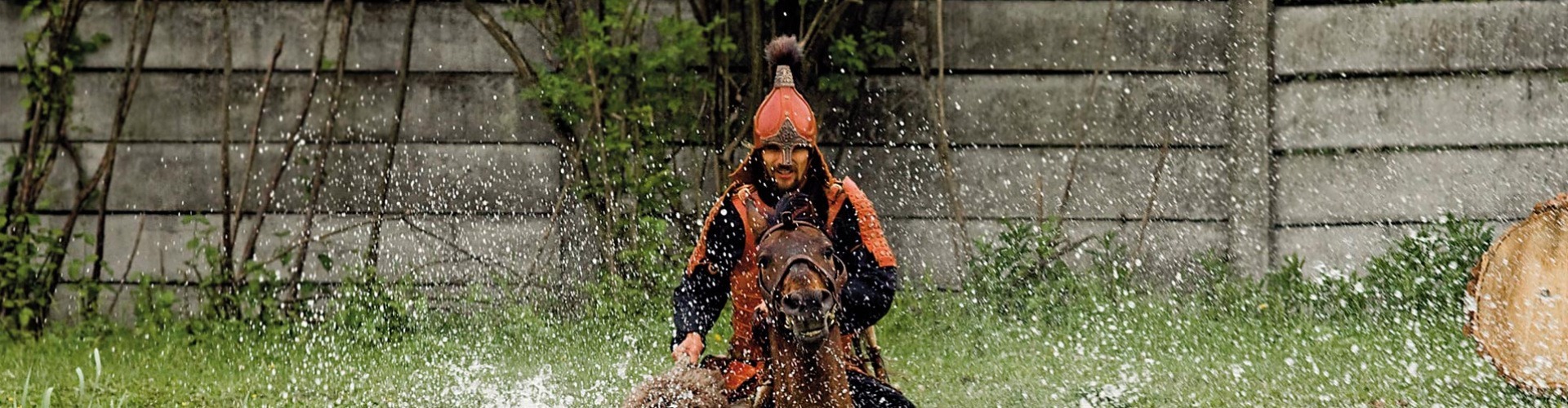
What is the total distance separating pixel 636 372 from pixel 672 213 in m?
1.20

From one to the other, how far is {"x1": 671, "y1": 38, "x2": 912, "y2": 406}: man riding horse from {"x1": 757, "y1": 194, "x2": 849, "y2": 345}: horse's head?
17 centimetres

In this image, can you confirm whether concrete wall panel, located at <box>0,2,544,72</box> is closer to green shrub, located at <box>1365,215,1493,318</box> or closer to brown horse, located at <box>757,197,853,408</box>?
green shrub, located at <box>1365,215,1493,318</box>

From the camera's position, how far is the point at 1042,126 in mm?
7008

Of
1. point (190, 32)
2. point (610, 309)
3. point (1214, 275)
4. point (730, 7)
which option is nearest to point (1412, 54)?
point (1214, 275)

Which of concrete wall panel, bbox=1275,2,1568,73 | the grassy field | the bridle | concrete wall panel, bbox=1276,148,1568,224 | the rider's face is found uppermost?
the rider's face

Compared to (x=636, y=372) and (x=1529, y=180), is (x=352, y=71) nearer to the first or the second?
(x=636, y=372)

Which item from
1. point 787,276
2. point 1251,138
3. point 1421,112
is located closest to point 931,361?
point 1251,138

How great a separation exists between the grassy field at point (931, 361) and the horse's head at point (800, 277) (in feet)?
6.78

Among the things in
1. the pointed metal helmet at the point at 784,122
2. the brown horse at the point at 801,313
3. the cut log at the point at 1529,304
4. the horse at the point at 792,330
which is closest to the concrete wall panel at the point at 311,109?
the pointed metal helmet at the point at 784,122

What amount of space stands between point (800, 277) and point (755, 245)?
0.45 meters

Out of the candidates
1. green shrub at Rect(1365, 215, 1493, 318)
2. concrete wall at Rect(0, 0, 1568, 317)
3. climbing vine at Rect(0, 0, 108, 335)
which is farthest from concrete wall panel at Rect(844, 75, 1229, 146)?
climbing vine at Rect(0, 0, 108, 335)

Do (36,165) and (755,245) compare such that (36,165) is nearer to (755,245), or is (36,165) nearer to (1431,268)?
(755,245)

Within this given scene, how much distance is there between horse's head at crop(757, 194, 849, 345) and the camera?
10.2 ft

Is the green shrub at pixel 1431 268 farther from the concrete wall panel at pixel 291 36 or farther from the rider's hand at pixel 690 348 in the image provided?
the rider's hand at pixel 690 348
